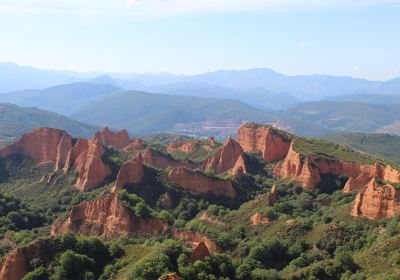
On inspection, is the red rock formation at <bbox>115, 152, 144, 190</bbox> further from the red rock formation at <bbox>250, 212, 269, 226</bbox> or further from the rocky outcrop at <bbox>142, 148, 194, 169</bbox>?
the rocky outcrop at <bbox>142, 148, 194, 169</bbox>

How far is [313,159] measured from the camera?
79312 mm

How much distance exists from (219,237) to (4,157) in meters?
49.5

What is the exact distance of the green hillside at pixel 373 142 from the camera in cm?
16212

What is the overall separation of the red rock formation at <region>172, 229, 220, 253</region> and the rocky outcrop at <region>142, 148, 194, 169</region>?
37902mm

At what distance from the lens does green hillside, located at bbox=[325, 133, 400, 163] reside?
6383 inches

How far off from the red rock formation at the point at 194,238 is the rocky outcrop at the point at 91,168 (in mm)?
25403

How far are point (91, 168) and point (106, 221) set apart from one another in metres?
20.5

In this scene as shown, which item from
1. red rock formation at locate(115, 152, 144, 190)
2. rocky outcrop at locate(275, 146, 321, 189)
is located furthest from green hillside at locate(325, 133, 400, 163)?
red rock formation at locate(115, 152, 144, 190)

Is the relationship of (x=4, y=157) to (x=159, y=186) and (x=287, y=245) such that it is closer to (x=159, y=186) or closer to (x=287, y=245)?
(x=159, y=186)

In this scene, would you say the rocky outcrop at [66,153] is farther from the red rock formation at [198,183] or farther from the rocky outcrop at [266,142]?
the rocky outcrop at [266,142]

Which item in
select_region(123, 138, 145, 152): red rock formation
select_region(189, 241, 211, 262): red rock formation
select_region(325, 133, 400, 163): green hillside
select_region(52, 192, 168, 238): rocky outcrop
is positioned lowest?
select_region(325, 133, 400, 163): green hillside

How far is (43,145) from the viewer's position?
297 ft

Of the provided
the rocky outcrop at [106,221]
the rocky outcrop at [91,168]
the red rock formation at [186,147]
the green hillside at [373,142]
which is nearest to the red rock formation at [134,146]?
the red rock formation at [186,147]

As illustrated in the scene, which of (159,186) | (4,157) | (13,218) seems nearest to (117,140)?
(4,157)
